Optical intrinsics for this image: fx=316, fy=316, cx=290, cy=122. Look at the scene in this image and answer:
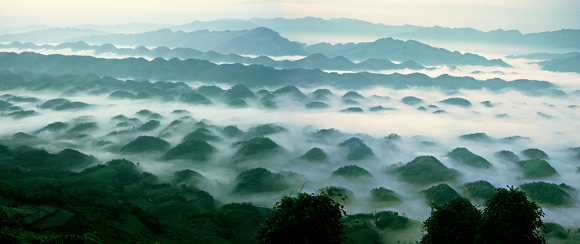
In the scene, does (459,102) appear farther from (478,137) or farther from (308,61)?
(308,61)

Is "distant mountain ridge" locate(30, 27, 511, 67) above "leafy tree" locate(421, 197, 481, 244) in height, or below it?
above

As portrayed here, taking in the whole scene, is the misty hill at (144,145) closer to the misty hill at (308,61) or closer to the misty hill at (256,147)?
the misty hill at (256,147)

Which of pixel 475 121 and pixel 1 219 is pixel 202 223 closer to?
pixel 1 219

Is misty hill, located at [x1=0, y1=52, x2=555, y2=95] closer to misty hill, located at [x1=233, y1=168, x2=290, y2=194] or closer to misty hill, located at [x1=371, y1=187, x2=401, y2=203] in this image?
misty hill, located at [x1=233, y1=168, x2=290, y2=194]

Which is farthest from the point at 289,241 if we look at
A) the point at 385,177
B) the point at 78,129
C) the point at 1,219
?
the point at 78,129

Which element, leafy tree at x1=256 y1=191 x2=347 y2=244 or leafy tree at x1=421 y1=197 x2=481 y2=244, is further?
leafy tree at x1=421 y1=197 x2=481 y2=244

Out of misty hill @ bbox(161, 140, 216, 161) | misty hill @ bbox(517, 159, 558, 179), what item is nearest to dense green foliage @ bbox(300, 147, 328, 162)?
misty hill @ bbox(161, 140, 216, 161)

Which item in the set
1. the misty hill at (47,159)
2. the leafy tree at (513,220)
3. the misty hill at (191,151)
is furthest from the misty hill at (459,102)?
the misty hill at (47,159)
